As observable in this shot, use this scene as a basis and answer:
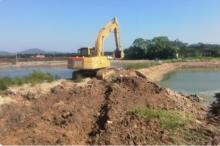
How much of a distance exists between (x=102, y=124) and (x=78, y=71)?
451 inches

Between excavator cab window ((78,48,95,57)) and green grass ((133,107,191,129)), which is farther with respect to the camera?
excavator cab window ((78,48,95,57))

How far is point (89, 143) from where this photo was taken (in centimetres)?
1101

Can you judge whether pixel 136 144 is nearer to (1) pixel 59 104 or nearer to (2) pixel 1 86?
(1) pixel 59 104

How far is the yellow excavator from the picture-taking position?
22656mm

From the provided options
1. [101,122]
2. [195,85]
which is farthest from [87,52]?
[101,122]

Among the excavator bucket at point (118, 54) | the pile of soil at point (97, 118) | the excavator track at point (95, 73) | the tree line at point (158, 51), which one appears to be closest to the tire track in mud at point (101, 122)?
the pile of soil at point (97, 118)

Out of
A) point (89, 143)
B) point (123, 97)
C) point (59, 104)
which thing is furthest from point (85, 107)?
point (89, 143)

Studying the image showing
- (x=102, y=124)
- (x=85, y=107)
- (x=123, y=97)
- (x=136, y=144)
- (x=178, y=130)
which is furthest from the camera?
(x=123, y=97)

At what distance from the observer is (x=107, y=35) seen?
25.2 m

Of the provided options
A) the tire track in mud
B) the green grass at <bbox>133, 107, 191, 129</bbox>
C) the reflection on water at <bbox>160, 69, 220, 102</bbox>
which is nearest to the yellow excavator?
the tire track in mud

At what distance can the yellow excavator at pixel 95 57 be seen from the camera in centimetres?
2266

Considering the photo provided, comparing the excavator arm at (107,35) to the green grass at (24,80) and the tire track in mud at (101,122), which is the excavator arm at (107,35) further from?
the tire track in mud at (101,122)

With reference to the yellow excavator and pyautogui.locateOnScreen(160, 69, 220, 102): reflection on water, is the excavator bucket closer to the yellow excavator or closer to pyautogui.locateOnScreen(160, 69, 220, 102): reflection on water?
the yellow excavator

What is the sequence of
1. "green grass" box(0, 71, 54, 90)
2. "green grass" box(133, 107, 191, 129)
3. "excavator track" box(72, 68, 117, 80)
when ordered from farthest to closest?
"excavator track" box(72, 68, 117, 80)
"green grass" box(0, 71, 54, 90)
"green grass" box(133, 107, 191, 129)
